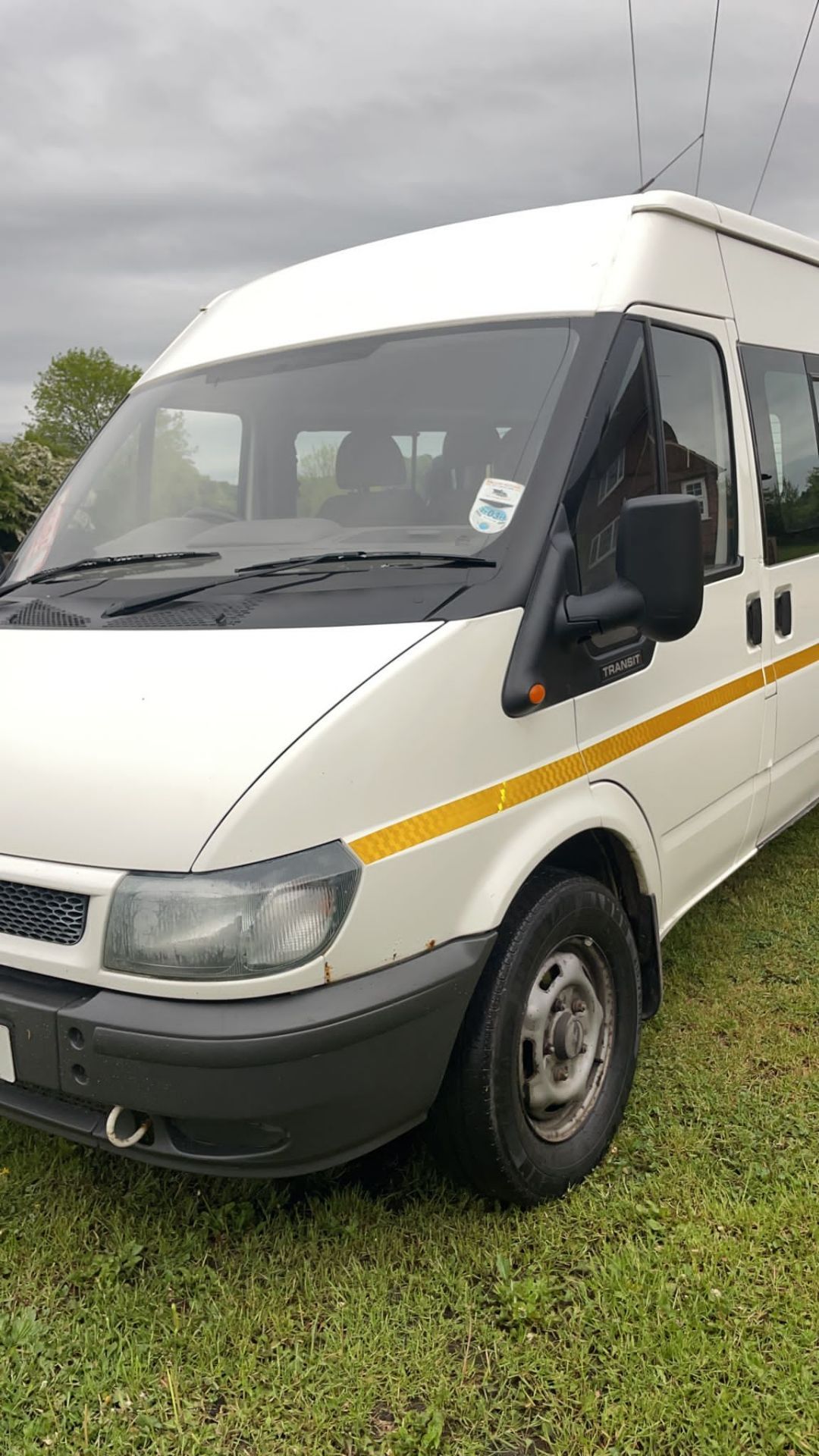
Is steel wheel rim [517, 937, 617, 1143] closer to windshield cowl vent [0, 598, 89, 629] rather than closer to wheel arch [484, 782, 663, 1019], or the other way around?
wheel arch [484, 782, 663, 1019]

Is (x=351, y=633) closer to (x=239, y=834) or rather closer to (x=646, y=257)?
(x=239, y=834)

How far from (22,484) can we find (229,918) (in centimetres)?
4774

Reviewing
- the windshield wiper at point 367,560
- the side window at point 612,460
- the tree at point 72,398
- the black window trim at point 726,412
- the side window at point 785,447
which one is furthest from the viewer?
the tree at point 72,398

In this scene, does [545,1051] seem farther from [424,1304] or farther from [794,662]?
[794,662]

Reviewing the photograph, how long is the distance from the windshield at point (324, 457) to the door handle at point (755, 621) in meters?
1.25

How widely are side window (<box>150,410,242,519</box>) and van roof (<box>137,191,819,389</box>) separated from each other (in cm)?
22

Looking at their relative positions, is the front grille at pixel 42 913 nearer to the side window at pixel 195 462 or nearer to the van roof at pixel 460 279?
the side window at pixel 195 462

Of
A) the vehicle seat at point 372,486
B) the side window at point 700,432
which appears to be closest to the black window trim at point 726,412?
the side window at point 700,432

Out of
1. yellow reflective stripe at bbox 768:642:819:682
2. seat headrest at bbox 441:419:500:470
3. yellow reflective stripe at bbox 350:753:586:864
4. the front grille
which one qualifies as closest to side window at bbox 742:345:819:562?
yellow reflective stripe at bbox 768:642:819:682

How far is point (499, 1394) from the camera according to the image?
230 cm

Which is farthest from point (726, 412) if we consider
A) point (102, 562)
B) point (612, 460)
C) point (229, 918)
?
point (229, 918)

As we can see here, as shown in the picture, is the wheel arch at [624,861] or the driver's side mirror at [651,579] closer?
the driver's side mirror at [651,579]

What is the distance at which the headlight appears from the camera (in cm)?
215

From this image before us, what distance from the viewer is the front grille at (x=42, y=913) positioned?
2.27 meters
